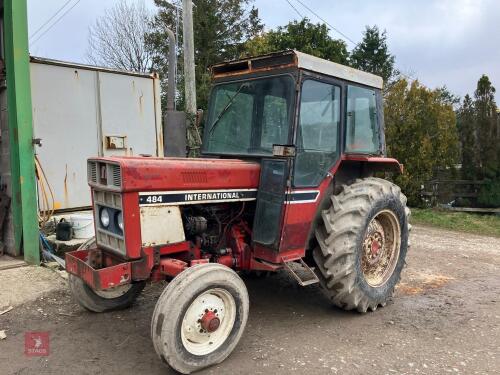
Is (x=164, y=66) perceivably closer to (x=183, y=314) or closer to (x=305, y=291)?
(x=305, y=291)

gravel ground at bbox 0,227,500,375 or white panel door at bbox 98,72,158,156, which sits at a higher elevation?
white panel door at bbox 98,72,158,156

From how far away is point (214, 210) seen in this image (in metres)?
4.12

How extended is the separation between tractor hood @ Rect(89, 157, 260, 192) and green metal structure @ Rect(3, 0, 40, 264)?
8.16ft

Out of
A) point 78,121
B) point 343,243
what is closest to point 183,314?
point 343,243

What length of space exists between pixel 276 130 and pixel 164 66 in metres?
20.5

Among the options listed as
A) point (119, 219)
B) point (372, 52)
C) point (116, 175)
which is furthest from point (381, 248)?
point (372, 52)

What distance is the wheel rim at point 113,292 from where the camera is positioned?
4.35m

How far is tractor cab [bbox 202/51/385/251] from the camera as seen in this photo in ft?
13.1

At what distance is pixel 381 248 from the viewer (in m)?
4.80

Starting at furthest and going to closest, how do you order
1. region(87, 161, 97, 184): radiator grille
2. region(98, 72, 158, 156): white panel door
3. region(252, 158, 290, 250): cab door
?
region(98, 72, 158, 156): white panel door, region(252, 158, 290, 250): cab door, region(87, 161, 97, 184): radiator grille

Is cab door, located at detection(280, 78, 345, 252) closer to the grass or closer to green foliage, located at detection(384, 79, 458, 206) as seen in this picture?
the grass

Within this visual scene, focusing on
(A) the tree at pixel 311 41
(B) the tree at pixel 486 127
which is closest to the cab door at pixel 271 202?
(B) the tree at pixel 486 127

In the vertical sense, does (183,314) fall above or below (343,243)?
below

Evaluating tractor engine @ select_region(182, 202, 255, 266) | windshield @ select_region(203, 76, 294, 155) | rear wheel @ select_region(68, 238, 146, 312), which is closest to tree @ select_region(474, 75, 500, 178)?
windshield @ select_region(203, 76, 294, 155)
